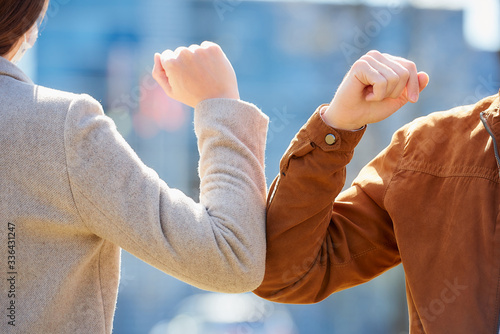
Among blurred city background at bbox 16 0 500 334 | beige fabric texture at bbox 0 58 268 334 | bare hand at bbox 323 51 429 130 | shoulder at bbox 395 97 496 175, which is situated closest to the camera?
beige fabric texture at bbox 0 58 268 334

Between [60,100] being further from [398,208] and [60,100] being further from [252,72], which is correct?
[252,72]

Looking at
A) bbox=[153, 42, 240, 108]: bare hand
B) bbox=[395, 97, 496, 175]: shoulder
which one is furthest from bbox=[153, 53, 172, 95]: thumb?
bbox=[395, 97, 496, 175]: shoulder

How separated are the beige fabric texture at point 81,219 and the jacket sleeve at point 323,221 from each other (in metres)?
0.16

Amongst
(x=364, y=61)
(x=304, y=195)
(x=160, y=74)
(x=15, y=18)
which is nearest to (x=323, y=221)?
(x=304, y=195)

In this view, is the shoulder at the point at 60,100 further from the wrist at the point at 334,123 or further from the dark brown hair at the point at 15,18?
the wrist at the point at 334,123

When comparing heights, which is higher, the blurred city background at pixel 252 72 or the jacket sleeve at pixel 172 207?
the jacket sleeve at pixel 172 207

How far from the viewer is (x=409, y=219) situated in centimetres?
116

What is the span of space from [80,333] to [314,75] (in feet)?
30.0

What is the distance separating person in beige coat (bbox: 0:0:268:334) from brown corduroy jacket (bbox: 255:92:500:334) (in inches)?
5.8

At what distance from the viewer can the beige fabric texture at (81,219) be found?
91 centimetres

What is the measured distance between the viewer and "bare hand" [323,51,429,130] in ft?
3.44

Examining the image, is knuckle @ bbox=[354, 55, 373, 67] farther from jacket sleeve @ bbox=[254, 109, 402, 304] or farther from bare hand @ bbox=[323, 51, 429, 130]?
jacket sleeve @ bbox=[254, 109, 402, 304]

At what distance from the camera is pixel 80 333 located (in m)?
0.95

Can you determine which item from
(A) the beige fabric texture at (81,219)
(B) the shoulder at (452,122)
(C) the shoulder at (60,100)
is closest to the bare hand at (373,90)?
(B) the shoulder at (452,122)
